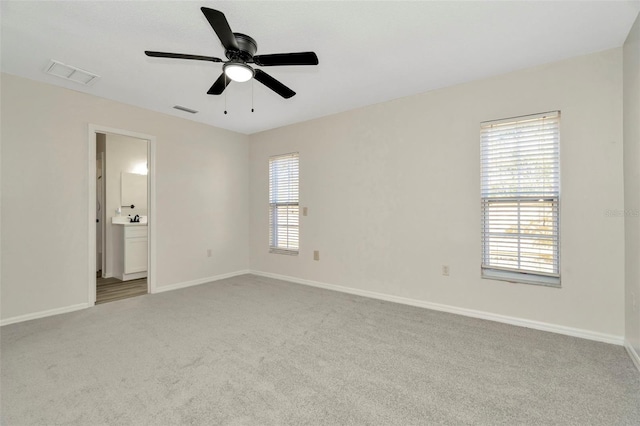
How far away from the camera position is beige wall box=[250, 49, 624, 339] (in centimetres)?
258

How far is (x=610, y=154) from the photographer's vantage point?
100 inches

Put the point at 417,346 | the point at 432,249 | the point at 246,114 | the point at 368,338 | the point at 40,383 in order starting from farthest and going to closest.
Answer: the point at 246,114 < the point at 432,249 < the point at 368,338 < the point at 417,346 < the point at 40,383

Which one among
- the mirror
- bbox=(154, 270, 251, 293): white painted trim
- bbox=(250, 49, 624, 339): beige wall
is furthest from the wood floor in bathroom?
bbox=(250, 49, 624, 339): beige wall

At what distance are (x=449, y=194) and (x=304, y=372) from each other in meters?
2.49

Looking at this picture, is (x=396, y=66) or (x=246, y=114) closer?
(x=396, y=66)

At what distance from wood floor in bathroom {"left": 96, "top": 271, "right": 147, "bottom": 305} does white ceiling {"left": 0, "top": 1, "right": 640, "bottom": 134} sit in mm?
2721

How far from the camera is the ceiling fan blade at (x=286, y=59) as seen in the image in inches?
78.8

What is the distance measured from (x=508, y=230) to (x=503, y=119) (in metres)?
1.18

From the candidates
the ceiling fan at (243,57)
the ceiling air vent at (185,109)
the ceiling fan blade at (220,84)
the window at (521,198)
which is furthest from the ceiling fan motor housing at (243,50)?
the window at (521,198)

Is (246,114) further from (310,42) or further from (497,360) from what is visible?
(497,360)

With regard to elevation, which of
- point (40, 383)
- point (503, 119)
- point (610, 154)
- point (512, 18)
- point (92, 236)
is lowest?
point (40, 383)

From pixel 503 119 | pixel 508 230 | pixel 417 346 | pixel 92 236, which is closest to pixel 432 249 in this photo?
pixel 508 230

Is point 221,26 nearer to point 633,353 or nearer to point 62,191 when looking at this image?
point 62,191

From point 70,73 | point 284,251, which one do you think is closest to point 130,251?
point 284,251
